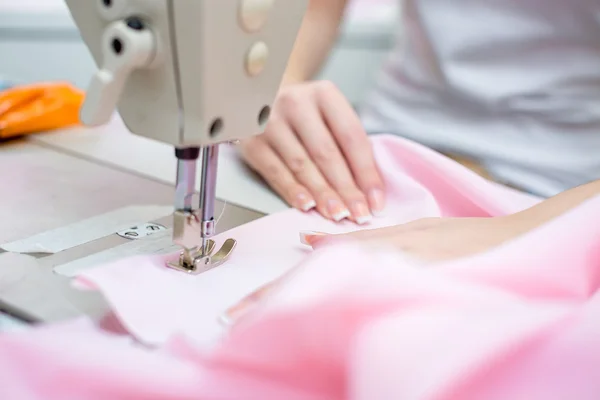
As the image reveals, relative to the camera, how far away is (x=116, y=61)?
53 centimetres

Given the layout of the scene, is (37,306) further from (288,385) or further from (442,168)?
(442,168)

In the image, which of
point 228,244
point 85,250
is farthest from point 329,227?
point 85,250

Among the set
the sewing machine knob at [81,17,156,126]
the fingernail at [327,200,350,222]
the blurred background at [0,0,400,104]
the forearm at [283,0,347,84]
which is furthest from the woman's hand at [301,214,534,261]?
the blurred background at [0,0,400,104]

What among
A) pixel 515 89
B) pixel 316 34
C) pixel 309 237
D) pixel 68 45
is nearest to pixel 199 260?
pixel 309 237

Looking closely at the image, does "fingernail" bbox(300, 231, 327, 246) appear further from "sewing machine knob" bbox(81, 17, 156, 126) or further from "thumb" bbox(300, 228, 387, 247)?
"sewing machine knob" bbox(81, 17, 156, 126)

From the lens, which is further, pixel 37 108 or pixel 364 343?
pixel 37 108

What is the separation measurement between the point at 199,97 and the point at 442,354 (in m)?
0.27

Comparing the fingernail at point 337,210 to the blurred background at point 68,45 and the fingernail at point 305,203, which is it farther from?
the blurred background at point 68,45

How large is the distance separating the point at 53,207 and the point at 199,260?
10.7 inches

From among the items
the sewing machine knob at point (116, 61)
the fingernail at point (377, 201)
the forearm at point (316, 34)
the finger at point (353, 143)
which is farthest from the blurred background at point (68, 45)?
the sewing machine knob at point (116, 61)

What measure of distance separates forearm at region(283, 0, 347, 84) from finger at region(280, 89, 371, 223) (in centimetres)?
26

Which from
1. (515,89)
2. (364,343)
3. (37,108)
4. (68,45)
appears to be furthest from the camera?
(68,45)

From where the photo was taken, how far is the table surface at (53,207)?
56cm

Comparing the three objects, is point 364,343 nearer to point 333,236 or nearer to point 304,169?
point 333,236
